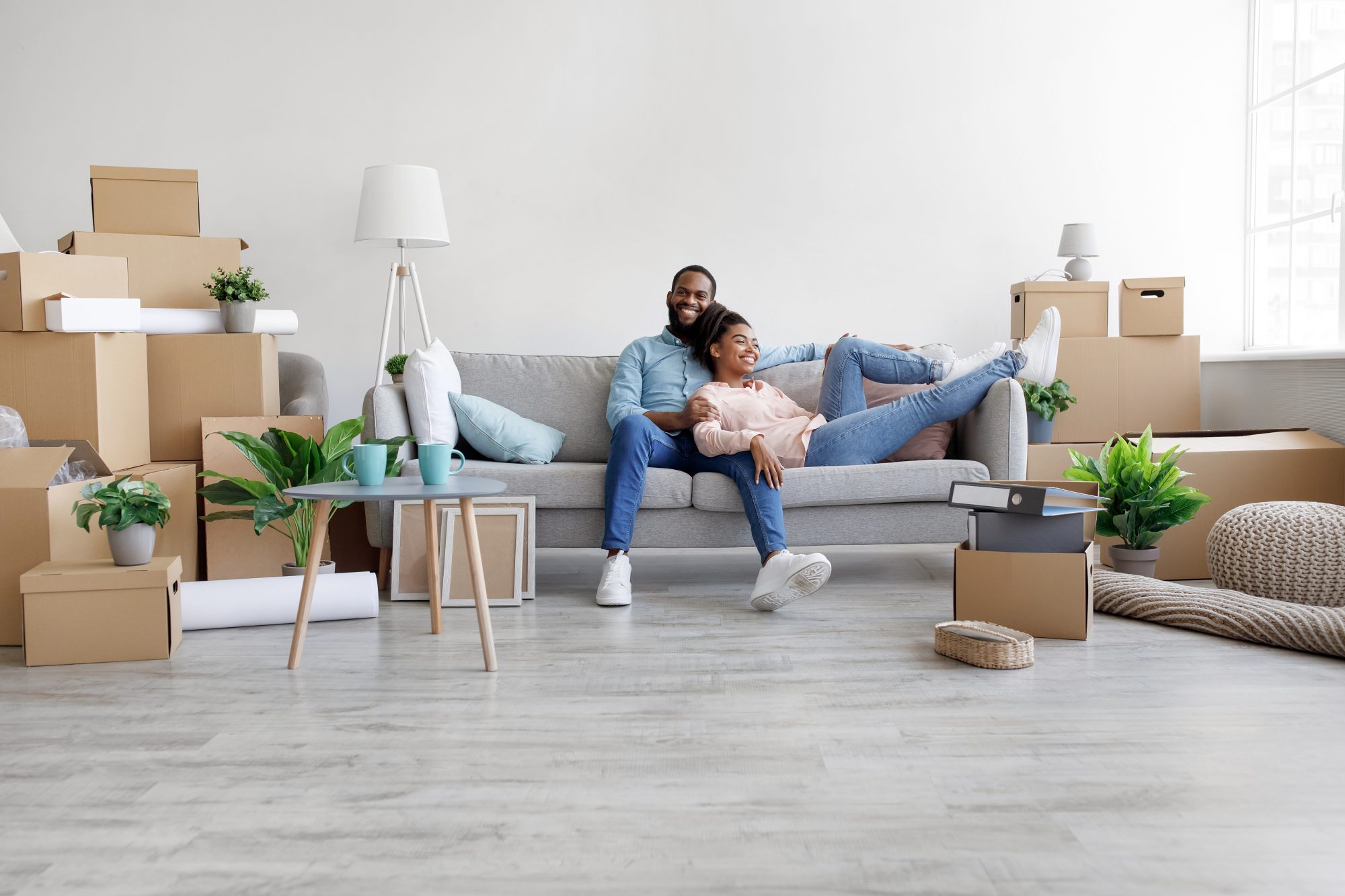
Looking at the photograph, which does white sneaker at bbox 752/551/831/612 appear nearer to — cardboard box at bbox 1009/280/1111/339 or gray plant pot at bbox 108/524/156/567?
gray plant pot at bbox 108/524/156/567

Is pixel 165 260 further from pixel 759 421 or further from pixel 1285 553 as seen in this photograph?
pixel 1285 553

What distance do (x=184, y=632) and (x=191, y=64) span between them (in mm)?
2681

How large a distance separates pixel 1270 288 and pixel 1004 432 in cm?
194

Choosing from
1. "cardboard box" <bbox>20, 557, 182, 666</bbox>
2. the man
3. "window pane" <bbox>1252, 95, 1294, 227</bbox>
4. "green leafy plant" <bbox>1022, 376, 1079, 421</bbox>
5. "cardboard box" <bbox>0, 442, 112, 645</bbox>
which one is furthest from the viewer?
"window pane" <bbox>1252, 95, 1294, 227</bbox>

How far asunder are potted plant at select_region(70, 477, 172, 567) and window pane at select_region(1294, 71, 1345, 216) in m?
4.12

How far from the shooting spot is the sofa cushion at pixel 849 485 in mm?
2982

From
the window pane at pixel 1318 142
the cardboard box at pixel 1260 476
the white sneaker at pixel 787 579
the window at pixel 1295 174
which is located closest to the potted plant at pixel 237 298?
the white sneaker at pixel 787 579

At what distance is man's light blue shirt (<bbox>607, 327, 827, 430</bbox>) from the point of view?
3.38m

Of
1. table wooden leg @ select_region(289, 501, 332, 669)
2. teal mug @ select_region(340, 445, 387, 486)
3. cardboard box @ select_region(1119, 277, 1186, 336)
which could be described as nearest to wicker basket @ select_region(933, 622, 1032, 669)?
teal mug @ select_region(340, 445, 387, 486)

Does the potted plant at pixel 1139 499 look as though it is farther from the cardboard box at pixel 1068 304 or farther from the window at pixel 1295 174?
the window at pixel 1295 174

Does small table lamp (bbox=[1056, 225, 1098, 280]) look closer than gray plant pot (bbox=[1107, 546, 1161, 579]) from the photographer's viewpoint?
No

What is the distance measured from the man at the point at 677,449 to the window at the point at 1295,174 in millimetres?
1958

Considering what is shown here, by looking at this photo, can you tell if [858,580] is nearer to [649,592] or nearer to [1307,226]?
[649,592]

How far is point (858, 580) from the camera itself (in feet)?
10.5
